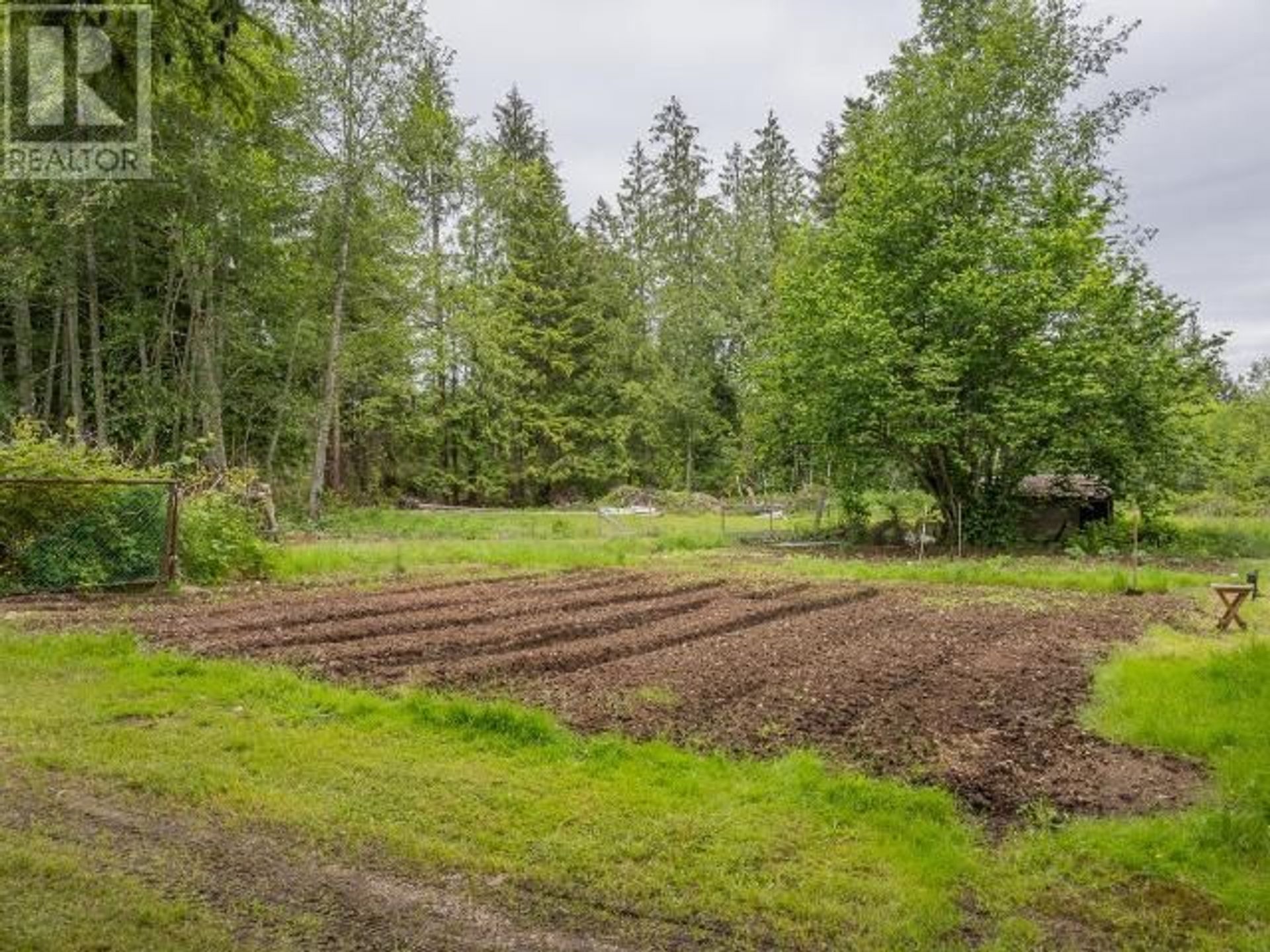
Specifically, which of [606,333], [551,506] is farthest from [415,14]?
[551,506]

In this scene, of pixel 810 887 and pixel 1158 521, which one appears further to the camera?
pixel 1158 521

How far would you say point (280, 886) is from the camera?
3.46 m

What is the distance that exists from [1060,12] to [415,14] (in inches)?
635

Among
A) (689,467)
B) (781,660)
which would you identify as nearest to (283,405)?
(689,467)

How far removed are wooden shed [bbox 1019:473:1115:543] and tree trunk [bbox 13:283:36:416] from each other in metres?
23.4

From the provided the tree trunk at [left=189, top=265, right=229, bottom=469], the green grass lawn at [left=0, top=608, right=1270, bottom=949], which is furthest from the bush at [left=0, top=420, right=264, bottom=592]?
the tree trunk at [left=189, top=265, right=229, bottom=469]

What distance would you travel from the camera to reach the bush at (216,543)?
12133 millimetres


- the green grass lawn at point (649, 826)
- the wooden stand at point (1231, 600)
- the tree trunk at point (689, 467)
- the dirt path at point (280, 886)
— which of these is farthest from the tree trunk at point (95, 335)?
the tree trunk at point (689, 467)

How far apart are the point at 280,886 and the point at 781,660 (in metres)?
4.90

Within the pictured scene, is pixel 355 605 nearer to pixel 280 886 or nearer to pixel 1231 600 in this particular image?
pixel 280 886

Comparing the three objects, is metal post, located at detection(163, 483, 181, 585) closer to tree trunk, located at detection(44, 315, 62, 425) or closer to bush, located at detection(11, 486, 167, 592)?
bush, located at detection(11, 486, 167, 592)

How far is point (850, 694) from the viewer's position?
6.35 meters

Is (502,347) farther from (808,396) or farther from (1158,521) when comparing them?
(1158,521)

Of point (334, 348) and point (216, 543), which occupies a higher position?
point (334, 348)
